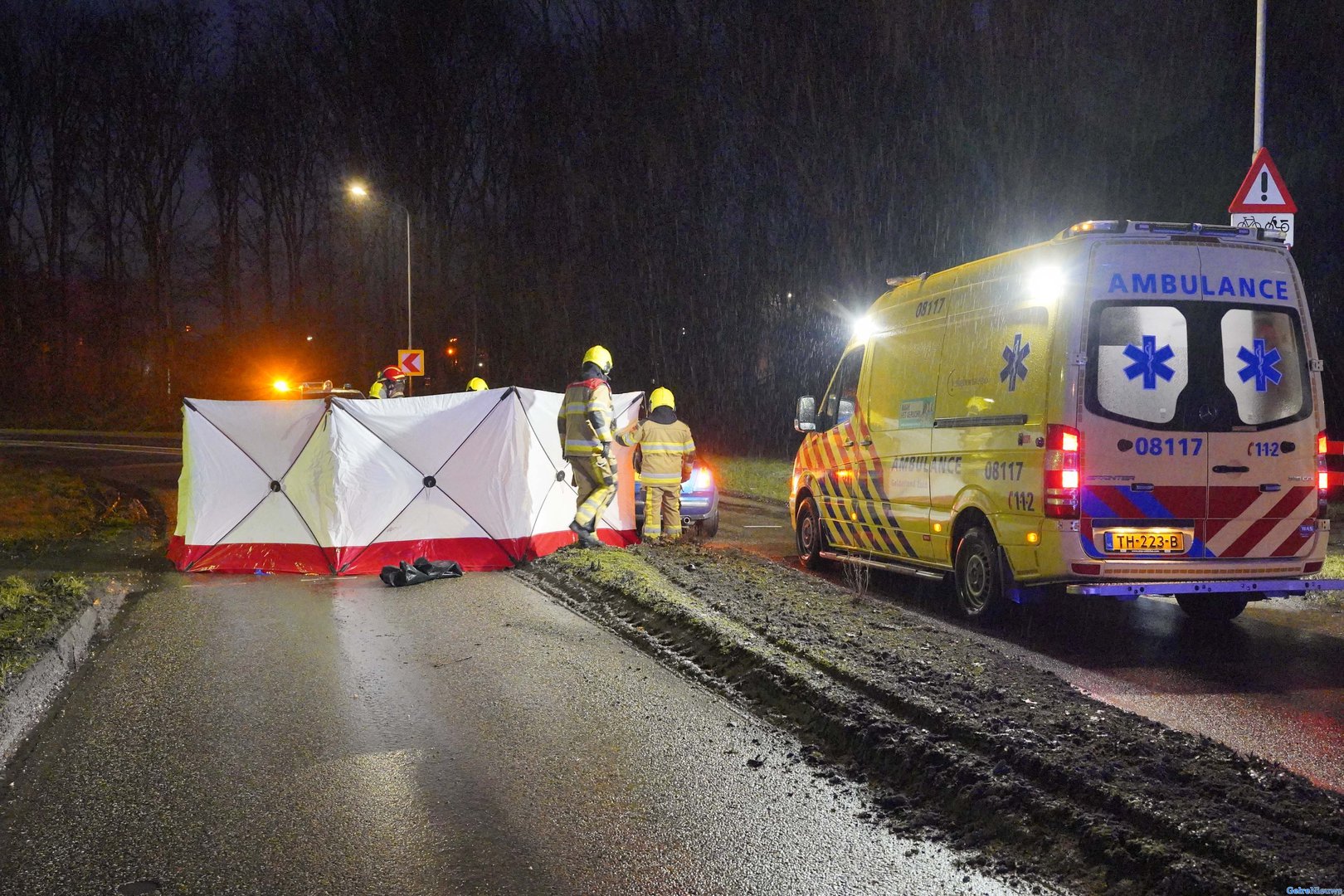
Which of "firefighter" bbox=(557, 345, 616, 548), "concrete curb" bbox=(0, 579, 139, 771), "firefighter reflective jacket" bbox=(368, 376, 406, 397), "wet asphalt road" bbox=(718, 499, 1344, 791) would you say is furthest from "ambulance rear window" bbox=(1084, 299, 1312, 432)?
"firefighter reflective jacket" bbox=(368, 376, 406, 397)

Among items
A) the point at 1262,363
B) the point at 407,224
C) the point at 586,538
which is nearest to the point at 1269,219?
the point at 1262,363

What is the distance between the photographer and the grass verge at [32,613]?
627 centimetres

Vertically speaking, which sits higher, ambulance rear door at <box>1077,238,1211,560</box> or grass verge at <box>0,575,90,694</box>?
ambulance rear door at <box>1077,238,1211,560</box>

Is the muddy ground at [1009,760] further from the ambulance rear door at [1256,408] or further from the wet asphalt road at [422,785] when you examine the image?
the ambulance rear door at [1256,408]

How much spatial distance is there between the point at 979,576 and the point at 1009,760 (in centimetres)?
369

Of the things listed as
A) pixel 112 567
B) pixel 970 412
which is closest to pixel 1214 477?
pixel 970 412

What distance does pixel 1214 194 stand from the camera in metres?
21.3

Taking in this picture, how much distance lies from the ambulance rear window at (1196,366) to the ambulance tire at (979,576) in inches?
52.3

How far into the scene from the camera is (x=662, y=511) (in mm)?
12070

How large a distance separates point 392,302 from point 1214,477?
4047 cm

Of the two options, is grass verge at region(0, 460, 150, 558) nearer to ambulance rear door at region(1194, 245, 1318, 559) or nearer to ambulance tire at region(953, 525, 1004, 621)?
ambulance tire at region(953, 525, 1004, 621)

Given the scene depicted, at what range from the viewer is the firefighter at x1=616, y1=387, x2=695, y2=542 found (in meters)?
11.6

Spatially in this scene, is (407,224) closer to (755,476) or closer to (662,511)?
(755,476)

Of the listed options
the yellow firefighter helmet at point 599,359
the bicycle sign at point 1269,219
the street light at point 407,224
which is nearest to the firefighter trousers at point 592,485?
the yellow firefighter helmet at point 599,359
